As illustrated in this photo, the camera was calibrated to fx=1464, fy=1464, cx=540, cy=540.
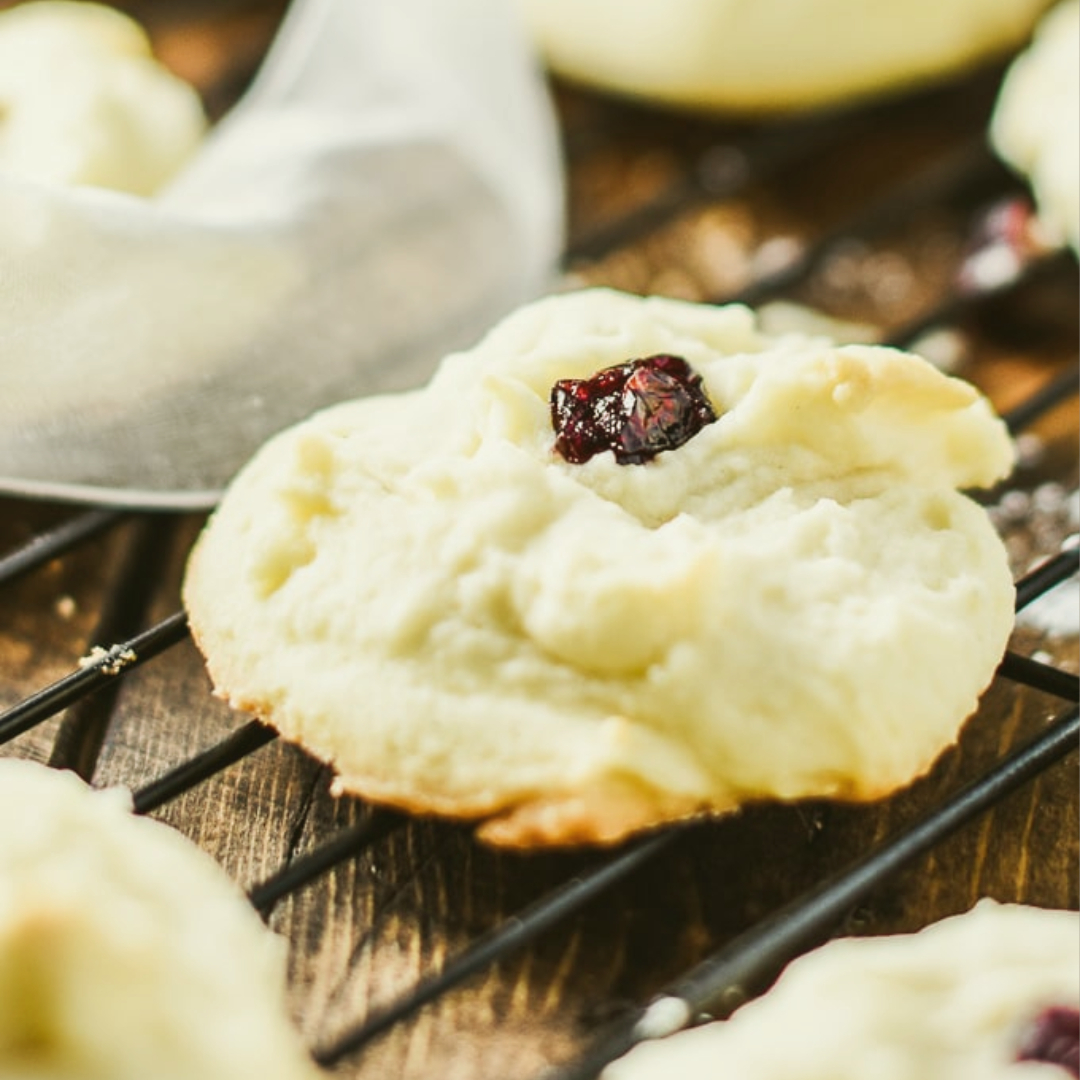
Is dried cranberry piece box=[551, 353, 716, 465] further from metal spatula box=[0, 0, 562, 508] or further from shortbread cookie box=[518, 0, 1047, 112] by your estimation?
shortbread cookie box=[518, 0, 1047, 112]

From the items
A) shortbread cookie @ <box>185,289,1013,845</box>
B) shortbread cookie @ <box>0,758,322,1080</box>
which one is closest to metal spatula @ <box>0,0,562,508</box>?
shortbread cookie @ <box>185,289,1013,845</box>

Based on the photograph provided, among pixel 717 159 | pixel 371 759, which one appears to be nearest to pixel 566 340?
pixel 371 759

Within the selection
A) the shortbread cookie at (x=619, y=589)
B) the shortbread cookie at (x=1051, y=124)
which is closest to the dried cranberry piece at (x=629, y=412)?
the shortbread cookie at (x=619, y=589)

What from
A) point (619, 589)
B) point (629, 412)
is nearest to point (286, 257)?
point (629, 412)

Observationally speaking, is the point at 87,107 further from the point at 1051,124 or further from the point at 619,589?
the point at 1051,124

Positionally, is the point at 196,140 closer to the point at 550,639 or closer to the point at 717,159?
the point at 717,159

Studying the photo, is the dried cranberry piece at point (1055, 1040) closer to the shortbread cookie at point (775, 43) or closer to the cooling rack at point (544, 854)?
the cooling rack at point (544, 854)
